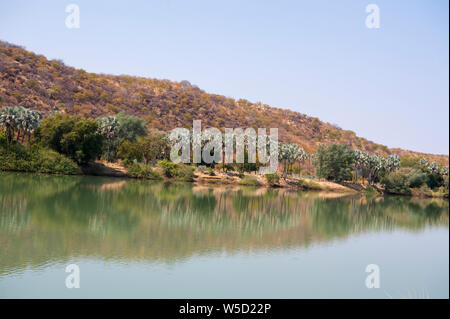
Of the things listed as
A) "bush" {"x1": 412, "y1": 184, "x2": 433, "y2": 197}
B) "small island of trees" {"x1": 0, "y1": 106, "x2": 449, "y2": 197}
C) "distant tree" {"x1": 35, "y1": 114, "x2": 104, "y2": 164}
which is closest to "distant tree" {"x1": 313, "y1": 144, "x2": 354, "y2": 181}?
"small island of trees" {"x1": 0, "y1": 106, "x2": 449, "y2": 197}

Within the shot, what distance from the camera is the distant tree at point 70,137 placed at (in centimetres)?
5403

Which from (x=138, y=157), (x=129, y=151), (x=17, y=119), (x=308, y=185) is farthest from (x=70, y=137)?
(x=308, y=185)

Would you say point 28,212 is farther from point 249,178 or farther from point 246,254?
point 249,178

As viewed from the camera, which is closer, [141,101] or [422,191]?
[422,191]

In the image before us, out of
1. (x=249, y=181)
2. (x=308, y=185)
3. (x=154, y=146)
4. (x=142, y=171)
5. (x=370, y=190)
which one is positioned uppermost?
(x=154, y=146)

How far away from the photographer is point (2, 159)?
49469 mm

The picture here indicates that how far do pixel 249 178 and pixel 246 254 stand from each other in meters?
48.1

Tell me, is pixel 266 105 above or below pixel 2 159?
above

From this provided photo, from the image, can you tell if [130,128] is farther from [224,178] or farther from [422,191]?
[422,191]

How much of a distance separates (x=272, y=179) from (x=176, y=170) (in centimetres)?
1612

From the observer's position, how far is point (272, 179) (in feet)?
224

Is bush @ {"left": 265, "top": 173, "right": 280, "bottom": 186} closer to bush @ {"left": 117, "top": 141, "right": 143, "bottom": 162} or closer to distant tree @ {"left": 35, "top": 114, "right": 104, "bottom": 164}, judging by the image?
bush @ {"left": 117, "top": 141, "right": 143, "bottom": 162}

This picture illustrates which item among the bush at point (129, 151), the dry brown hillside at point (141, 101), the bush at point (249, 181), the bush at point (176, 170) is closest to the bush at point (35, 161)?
the bush at point (129, 151)
